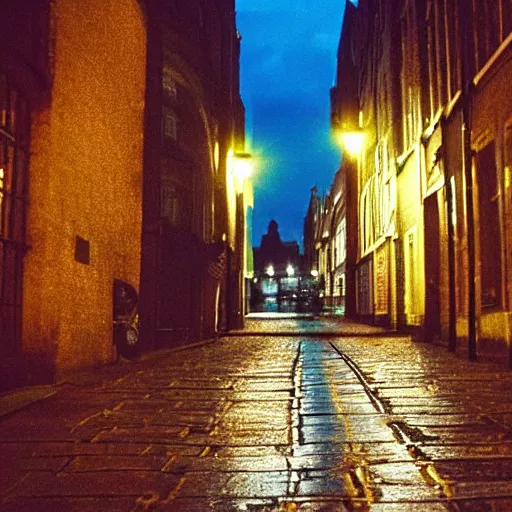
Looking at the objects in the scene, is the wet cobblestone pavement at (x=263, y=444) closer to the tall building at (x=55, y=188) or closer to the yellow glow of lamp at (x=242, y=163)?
the tall building at (x=55, y=188)

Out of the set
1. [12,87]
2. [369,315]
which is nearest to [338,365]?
[12,87]

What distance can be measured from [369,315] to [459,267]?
11.7 metres

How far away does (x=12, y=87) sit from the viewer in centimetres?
609

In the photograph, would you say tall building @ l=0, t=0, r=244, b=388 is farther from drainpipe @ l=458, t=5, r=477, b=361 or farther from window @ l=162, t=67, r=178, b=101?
drainpipe @ l=458, t=5, r=477, b=361

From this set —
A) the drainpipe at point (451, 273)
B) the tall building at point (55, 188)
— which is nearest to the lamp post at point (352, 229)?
the drainpipe at point (451, 273)

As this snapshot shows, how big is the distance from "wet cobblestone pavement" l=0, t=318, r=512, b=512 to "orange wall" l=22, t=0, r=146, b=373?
729 mm

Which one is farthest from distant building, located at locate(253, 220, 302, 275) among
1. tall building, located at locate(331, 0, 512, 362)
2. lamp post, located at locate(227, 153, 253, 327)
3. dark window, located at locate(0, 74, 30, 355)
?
dark window, located at locate(0, 74, 30, 355)

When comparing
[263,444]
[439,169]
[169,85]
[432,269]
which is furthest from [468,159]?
[169,85]

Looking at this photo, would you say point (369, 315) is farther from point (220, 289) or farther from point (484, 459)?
point (484, 459)

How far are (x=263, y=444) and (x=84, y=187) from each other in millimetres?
4552

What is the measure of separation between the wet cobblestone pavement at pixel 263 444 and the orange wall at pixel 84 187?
0.73m

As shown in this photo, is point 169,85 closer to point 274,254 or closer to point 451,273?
point 451,273

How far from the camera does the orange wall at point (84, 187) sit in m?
6.31

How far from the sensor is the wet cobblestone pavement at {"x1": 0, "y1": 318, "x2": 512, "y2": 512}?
2838mm
